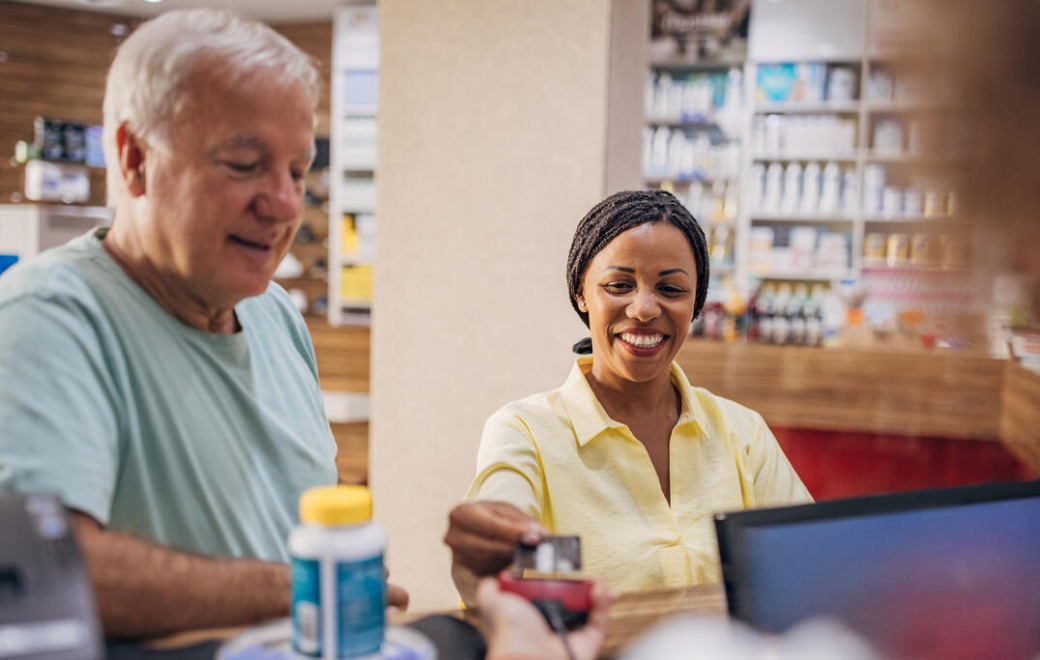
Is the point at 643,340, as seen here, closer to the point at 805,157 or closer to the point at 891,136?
the point at 891,136

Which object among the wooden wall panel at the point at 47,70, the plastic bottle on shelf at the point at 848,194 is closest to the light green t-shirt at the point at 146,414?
the plastic bottle on shelf at the point at 848,194

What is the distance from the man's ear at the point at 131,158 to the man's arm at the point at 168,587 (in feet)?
1.44

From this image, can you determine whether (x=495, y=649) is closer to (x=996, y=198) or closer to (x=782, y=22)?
(x=996, y=198)

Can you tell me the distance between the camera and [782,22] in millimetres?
5930

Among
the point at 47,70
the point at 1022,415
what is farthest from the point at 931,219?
the point at 47,70

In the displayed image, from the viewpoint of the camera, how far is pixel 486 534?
968 mm

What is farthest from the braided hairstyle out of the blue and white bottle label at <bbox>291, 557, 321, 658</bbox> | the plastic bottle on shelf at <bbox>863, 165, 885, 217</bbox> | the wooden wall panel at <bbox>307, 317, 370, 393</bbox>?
the wooden wall panel at <bbox>307, 317, 370, 393</bbox>

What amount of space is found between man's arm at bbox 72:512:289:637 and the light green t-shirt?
0.18ft

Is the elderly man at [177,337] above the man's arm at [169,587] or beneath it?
above

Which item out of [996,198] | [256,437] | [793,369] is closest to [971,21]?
[996,198]

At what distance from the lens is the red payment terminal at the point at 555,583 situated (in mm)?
825

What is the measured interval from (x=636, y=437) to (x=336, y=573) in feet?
2.72

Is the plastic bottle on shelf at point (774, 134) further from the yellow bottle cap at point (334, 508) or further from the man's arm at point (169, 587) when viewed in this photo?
the yellow bottle cap at point (334, 508)

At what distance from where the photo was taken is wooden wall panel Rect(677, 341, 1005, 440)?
3613 millimetres
